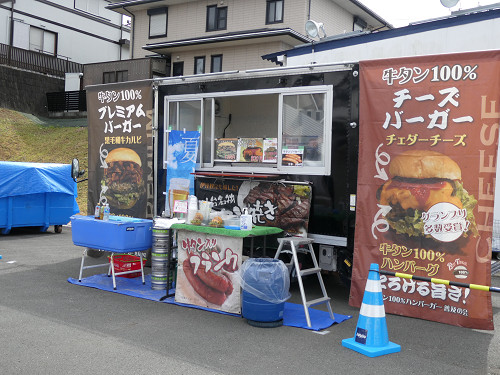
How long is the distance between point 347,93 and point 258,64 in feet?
56.4

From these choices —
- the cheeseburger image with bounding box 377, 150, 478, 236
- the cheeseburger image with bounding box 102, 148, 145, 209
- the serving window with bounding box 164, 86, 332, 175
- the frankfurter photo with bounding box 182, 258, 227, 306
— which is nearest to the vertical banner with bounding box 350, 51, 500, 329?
the cheeseburger image with bounding box 377, 150, 478, 236

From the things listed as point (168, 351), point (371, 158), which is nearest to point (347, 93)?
point (371, 158)

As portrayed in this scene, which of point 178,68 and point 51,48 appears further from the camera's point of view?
point 51,48

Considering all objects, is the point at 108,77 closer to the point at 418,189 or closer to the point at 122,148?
the point at 122,148

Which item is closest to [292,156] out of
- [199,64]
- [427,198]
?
[427,198]

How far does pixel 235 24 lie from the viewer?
2386 centimetres

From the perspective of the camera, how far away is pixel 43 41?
91.1ft

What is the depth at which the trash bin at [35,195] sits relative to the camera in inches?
434

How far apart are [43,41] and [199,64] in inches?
373

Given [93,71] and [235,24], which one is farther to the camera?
[93,71]

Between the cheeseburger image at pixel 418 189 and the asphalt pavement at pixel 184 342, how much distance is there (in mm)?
1131

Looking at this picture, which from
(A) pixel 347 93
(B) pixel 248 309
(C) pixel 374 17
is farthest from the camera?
(C) pixel 374 17

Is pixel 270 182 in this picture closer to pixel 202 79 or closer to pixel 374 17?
pixel 202 79

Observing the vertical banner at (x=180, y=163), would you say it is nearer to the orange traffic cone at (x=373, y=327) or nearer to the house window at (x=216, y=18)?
the orange traffic cone at (x=373, y=327)
